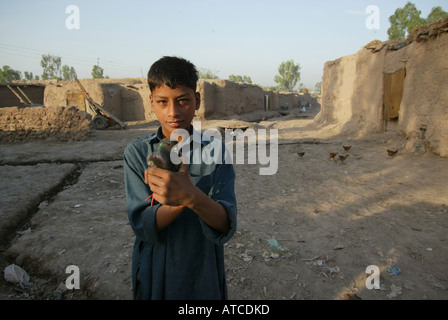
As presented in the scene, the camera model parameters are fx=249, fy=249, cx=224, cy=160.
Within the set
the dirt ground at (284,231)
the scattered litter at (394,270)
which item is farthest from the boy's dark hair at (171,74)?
the scattered litter at (394,270)

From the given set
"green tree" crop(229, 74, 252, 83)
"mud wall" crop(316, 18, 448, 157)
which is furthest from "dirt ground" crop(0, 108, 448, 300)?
"green tree" crop(229, 74, 252, 83)

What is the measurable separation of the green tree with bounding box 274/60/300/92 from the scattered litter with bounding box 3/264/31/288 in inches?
2409

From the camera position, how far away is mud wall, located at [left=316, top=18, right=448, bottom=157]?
4.48m

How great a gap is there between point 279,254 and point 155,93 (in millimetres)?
1973

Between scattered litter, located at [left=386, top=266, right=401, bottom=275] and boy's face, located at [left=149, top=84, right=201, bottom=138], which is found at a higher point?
boy's face, located at [left=149, top=84, right=201, bottom=138]

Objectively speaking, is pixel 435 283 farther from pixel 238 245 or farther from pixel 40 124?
pixel 40 124

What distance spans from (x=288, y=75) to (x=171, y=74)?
62.2 meters

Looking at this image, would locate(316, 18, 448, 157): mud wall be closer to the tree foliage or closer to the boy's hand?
the boy's hand

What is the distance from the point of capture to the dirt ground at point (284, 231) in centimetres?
195

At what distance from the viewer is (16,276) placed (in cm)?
193

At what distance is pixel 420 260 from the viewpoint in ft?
7.25

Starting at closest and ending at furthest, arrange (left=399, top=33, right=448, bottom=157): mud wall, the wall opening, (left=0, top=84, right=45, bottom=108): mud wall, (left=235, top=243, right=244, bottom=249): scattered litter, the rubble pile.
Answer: (left=235, top=243, right=244, bottom=249): scattered litter < (left=399, top=33, right=448, bottom=157): mud wall < the wall opening < the rubble pile < (left=0, top=84, right=45, bottom=108): mud wall

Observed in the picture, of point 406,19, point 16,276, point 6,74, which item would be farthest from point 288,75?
point 16,276

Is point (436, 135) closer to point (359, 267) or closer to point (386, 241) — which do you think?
point (386, 241)
